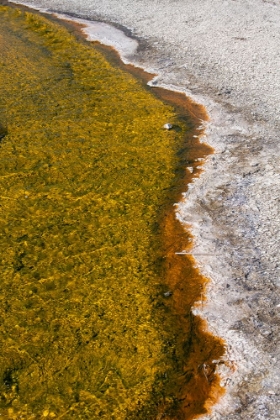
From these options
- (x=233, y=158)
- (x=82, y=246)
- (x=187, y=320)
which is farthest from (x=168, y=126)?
(x=187, y=320)

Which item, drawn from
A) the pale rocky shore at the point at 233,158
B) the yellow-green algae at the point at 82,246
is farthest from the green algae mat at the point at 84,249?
the pale rocky shore at the point at 233,158

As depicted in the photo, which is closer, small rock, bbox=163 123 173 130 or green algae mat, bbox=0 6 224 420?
green algae mat, bbox=0 6 224 420

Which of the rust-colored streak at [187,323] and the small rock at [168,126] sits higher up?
the small rock at [168,126]

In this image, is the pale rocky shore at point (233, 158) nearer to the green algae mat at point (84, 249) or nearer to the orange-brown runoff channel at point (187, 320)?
the orange-brown runoff channel at point (187, 320)

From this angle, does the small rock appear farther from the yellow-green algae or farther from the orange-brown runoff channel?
the orange-brown runoff channel

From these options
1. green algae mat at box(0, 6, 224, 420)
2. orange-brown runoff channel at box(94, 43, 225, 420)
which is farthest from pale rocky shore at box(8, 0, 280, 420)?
green algae mat at box(0, 6, 224, 420)

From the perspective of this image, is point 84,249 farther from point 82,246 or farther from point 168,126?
point 168,126
